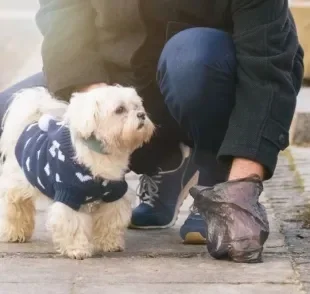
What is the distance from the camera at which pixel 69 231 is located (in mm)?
2812

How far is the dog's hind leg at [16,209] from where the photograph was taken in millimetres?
3010

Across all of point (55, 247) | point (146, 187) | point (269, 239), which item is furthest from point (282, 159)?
point (55, 247)

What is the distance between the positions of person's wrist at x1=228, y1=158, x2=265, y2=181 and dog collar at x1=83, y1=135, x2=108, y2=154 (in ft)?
1.36

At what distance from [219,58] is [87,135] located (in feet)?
1.52

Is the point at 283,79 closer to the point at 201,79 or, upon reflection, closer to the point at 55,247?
the point at 201,79

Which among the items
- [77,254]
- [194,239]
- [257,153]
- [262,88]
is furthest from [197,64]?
[77,254]

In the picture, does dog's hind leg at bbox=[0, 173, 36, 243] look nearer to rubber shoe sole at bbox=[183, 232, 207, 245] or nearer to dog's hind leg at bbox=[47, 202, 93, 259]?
dog's hind leg at bbox=[47, 202, 93, 259]

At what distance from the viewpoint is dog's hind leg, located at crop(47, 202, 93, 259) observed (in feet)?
9.17

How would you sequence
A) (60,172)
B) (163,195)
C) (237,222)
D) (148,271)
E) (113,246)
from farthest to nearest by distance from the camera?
(163,195) → (113,246) → (60,172) → (237,222) → (148,271)

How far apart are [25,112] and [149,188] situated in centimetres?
55

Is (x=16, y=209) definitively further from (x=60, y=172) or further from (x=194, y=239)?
(x=194, y=239)

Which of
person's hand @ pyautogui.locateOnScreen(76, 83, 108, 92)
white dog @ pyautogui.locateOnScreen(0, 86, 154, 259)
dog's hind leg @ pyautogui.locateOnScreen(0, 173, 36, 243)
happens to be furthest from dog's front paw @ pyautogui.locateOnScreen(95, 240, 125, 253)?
person's hand @ pyautogui.locateOnScreen(76, 83, 108, 92)

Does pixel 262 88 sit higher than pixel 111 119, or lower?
higher

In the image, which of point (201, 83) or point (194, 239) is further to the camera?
point (194, 239)
